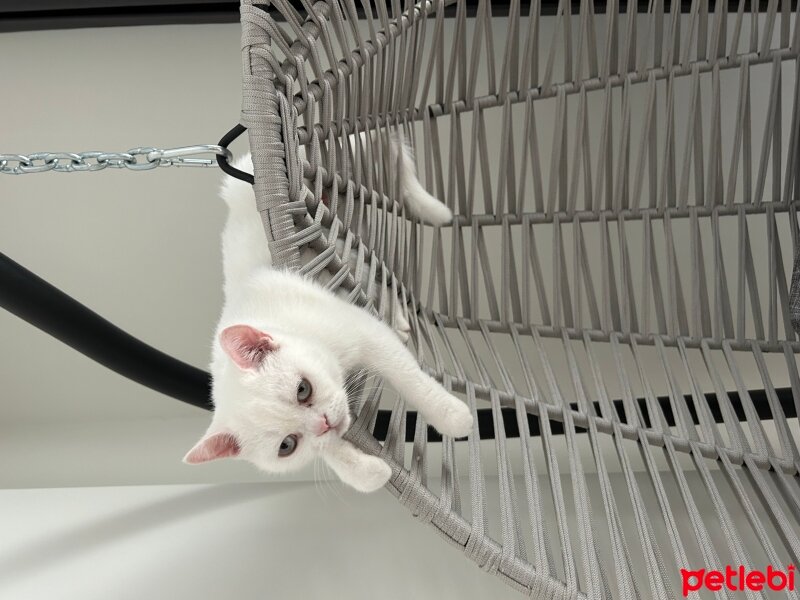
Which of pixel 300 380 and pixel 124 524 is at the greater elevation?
pixel 300 380

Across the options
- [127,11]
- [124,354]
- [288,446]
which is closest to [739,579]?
[288,446]

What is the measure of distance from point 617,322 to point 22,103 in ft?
3.16

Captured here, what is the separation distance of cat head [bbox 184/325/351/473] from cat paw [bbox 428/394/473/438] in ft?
0.27

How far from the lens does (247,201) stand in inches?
30.7

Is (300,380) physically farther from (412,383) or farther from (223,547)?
(223,547)

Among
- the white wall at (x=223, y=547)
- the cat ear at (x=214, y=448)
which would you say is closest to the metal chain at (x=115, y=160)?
the cat ear at (x=214, y=448)

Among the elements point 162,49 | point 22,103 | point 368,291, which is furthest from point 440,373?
A: point 22,103

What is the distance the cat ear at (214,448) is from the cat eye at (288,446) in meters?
0.04

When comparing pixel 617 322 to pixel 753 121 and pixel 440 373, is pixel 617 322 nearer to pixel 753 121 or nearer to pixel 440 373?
pixel 440 373

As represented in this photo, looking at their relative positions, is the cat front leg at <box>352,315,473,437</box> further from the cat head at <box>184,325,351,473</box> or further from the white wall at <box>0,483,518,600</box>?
the white wall at <box>0,483,518,600</box>

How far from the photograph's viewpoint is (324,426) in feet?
1.88

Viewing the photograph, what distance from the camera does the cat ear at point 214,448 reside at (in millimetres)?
582

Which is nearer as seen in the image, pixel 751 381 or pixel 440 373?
pixel 440 373

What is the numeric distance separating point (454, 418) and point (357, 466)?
94 millimetres
